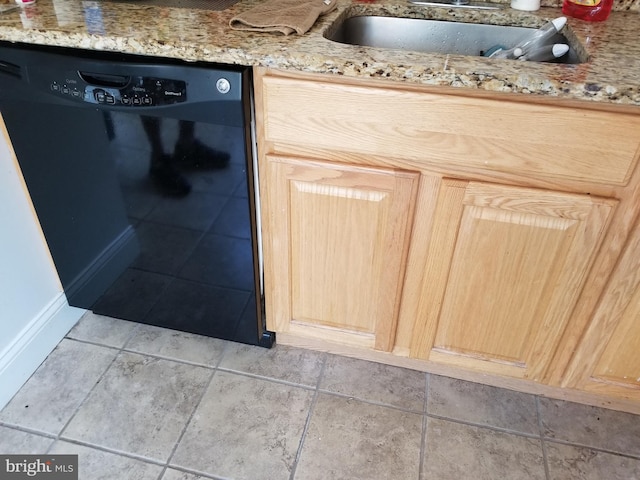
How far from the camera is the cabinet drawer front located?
1006 mm

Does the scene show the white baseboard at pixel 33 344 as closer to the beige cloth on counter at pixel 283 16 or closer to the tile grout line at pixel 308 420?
the tile grout line at pixel 308 420

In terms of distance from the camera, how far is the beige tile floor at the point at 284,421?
1.31 m

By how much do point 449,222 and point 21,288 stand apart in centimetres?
121

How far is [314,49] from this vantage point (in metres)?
1.08

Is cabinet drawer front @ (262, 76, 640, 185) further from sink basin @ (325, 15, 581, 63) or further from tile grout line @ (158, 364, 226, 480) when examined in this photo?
tile grout line @ (158, 364, 226, 480)

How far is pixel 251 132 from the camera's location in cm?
118

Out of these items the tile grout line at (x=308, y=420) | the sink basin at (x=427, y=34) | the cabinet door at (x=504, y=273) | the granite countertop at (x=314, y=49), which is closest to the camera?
the granite countertop at (x=314, y=49)

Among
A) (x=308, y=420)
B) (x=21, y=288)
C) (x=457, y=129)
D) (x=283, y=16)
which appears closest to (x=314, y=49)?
(x=283, y=16)

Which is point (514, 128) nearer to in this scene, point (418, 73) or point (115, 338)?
point (418, 73)

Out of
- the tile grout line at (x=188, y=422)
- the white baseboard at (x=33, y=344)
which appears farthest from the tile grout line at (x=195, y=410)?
the white baseboard at (x=33, y=344)

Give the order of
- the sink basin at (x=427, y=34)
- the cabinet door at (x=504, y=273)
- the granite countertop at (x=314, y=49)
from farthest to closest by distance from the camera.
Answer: the sink basin at (x=427, y=34), the cabinet door at (x=504, y=273), the granite countertop at (x=314, y=49)


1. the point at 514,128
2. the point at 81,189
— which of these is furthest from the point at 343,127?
the point at 81,189

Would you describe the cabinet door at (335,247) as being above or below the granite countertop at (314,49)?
below

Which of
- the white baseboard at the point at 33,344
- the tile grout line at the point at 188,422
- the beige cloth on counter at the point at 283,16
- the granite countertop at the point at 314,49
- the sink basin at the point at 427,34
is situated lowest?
the tile grout line at the point at 188,422
